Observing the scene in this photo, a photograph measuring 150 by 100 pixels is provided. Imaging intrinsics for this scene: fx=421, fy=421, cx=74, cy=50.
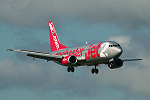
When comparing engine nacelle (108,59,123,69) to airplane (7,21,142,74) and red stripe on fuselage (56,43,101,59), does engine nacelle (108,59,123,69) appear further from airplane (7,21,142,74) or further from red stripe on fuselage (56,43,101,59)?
red stripe on fuselage (56,43,101,59)

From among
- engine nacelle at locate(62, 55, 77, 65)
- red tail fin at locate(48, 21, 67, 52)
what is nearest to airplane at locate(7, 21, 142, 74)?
engine nacelle at locate(62, 55, 77, 65)

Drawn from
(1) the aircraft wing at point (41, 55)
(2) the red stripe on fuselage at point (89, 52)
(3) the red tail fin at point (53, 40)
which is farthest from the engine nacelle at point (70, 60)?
(3) the red tail fin at point (53, 40)

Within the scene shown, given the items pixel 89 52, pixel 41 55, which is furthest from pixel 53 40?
pixel 89 52

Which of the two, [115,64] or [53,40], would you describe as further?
[53,40]

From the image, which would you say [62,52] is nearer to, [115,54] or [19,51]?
[19,51]

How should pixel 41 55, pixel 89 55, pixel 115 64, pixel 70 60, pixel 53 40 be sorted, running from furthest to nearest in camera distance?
pixel 53 40 → pixel 41 55 → pixel 115 64 → pixel 70 60 → pixel 89 55

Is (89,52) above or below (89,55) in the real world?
above

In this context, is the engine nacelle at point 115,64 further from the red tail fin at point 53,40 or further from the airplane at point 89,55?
the red tail fin at point 53,40

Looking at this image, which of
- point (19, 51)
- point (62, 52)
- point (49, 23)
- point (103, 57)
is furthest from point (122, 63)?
point (49, 23)

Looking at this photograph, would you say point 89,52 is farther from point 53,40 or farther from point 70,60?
point 53,40

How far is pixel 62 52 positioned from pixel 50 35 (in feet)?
46.2

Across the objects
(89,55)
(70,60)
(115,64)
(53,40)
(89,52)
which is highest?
(53,40)

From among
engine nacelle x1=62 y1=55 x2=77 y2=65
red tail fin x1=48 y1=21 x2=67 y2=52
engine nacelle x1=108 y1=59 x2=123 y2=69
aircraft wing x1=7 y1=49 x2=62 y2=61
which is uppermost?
red tail fin x1=48 y1=21 x2=67 y2=52

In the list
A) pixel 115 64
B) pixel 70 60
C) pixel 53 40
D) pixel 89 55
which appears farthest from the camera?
pixel 53 40
